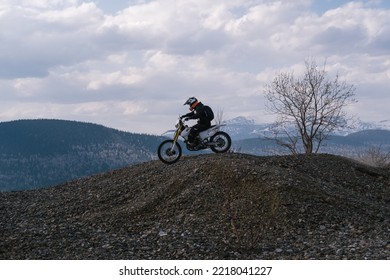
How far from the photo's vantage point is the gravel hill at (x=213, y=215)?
433 inches

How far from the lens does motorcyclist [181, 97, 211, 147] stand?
60.2 ft

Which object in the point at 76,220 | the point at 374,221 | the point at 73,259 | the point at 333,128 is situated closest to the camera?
the point at 73,259

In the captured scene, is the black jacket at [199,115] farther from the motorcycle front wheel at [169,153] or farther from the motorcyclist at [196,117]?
the motorcycle front wheel at [169,153]

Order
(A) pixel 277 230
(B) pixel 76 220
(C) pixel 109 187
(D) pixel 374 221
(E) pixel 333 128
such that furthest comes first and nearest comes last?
(E) pixel 333 128 → (C) pixel 109 187 → (B) pixel 76 220 → (D) pixel 374 221 → (A) pixel 277 230

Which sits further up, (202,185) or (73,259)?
(202,185)


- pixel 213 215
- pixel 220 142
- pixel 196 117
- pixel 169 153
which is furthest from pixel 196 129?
pixel 213 215

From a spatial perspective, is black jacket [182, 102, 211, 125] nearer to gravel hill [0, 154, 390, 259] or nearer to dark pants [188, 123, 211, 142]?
dark pants [188, 123, 211, 142]

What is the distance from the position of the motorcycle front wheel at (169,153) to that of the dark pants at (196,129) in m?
0.64

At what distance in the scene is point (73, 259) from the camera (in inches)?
409

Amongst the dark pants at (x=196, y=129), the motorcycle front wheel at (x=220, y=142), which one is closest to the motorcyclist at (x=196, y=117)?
the dark pants at (x=196, y=129)

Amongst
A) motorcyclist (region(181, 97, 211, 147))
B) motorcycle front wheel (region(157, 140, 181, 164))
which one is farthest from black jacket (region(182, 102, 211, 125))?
motorcycle front wheel (region(157, 140, 181, 164))

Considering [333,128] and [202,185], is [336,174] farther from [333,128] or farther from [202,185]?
[333,128]

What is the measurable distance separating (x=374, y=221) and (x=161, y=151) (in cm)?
890

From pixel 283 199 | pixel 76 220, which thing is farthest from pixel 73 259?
pixel 283 199
